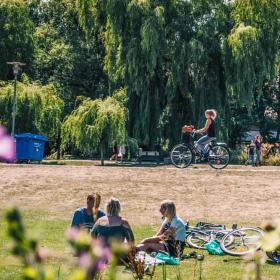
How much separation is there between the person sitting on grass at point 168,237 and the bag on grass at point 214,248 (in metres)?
0.78

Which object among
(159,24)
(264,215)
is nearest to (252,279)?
(264,215)

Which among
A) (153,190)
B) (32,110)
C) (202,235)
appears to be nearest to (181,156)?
(153,190)

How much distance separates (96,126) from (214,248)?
676 inches

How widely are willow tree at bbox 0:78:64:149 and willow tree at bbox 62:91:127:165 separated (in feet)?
12.2

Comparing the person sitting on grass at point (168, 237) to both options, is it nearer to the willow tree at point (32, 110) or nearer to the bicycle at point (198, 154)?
the bicycle at point (198, 154)

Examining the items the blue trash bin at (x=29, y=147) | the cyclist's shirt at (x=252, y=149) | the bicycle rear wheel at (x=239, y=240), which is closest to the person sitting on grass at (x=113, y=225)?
the bicycle rear wheel at (x=239, y=240)

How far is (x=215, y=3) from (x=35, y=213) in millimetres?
19647

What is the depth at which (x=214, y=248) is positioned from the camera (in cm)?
1134

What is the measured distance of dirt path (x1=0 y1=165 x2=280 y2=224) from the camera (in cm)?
1545

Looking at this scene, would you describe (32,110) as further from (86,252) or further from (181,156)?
(86,252)

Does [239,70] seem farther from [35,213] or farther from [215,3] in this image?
[35,213]

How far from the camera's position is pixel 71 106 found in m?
43.9

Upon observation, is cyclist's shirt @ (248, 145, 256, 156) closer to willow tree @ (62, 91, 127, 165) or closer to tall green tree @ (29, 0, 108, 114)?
willow tree @ (62, 91, 127, 165)

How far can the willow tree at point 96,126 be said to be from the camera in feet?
92.3
